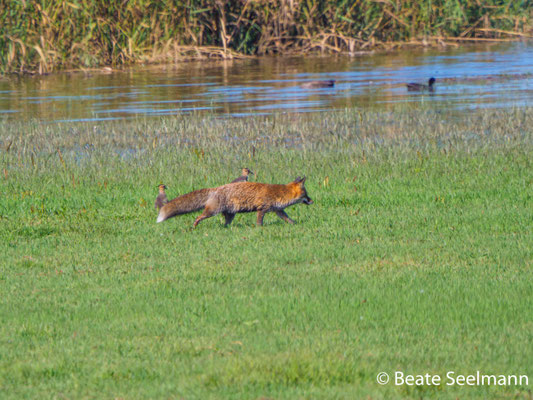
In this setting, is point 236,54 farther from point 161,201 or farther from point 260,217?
point 260,217

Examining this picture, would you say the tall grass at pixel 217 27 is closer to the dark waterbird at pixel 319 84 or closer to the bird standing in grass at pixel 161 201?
the dark waterbird at pixel 319 84

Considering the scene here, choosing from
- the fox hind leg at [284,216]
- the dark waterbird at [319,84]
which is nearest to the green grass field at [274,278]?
the fox hind leg at [284,216]

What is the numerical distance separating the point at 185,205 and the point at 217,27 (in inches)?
1068

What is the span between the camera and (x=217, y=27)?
120 feet

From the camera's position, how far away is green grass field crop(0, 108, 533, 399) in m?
5.91

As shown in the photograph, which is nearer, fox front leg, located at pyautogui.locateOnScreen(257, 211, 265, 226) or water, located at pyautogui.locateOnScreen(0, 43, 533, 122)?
fox front leg, located at pyautogui.locateOnScreen(257, 211, 265, 226)

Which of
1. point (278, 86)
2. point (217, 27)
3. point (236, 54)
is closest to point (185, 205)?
point (278, 86)

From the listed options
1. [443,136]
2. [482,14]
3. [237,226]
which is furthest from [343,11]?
[237,226]

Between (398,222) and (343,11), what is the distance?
28.2 metres

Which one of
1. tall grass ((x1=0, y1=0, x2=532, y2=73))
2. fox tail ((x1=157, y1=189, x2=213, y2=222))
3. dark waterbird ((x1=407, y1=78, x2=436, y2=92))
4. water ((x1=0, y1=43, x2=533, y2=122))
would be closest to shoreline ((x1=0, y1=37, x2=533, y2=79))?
tall grass ((x1=0, y1=0, x2=532, y2=73))

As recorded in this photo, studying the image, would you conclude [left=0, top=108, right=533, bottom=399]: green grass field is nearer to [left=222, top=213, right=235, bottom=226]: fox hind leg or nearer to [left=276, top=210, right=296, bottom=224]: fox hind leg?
[left=276, top=210, right=296, bottom=224]: fox hind leg

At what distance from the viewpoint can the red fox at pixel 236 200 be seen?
10.5 metres

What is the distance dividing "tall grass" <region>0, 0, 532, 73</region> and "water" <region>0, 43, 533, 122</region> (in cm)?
88

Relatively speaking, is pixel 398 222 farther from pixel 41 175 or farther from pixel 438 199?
pixel 41 175
